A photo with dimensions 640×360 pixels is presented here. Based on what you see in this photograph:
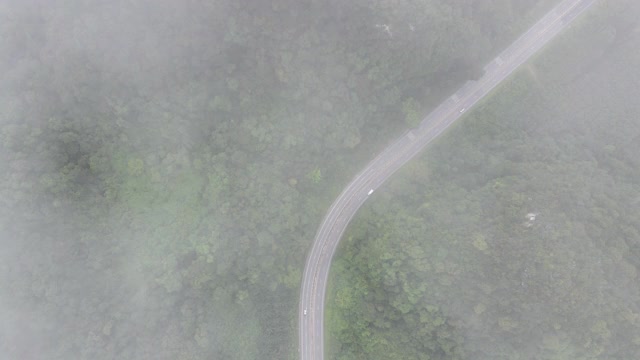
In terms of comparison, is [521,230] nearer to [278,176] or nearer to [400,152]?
[400,152]

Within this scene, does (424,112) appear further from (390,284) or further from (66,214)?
(66,214)

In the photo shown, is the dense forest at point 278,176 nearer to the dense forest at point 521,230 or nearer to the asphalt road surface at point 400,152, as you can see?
the dense forest at point 521,230

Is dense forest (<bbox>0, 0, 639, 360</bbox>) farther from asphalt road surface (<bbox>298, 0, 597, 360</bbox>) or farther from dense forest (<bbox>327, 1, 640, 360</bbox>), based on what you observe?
asphalt road surface (<bbox>298, 0, 597, 360</bbox>)

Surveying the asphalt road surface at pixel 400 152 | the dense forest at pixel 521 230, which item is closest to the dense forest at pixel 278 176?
the dense forest at pixel 521 230

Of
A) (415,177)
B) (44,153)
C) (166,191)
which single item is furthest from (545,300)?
(44,153)

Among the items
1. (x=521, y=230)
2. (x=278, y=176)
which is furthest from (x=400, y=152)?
(x=521, y=230)

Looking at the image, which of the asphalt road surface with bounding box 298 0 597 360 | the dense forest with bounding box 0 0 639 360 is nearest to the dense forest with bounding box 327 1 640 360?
the dense forest with bounding box 0 0 639 360
